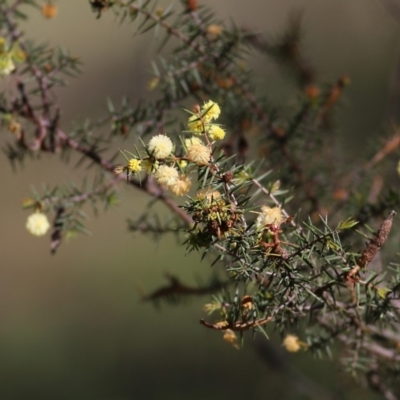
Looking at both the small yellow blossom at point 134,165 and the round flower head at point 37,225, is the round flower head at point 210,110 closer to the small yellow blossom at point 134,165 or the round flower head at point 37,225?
the small yellow blossom at point 134,165

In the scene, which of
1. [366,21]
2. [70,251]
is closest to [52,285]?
[70,251]

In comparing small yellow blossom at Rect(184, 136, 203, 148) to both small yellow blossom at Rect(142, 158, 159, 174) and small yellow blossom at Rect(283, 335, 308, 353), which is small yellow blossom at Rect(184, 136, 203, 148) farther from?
small yellow blossom at Rect(283, 335, 308, 353)

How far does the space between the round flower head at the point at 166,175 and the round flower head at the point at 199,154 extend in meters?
0.01

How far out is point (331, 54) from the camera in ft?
4.74

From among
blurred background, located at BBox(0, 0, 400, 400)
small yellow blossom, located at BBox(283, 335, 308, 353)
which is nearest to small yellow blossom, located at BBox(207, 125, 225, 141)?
small yellow blossom, located at BBox(283, 335, 308, 353)


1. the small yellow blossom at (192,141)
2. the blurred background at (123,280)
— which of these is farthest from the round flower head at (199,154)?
the blurred background at (123,280)

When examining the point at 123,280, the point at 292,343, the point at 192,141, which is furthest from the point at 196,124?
the point at 123,280

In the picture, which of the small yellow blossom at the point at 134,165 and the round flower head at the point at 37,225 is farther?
the round flower head at the point at 37,225

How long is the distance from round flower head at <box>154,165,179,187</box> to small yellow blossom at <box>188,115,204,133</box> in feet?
0.09

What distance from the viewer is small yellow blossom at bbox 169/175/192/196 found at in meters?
0.34

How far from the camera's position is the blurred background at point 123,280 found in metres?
1.30

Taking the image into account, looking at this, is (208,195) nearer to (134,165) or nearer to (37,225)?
(134,165)

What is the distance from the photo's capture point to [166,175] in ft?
1.08

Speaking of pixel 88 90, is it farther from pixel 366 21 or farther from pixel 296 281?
pixel 296 281
